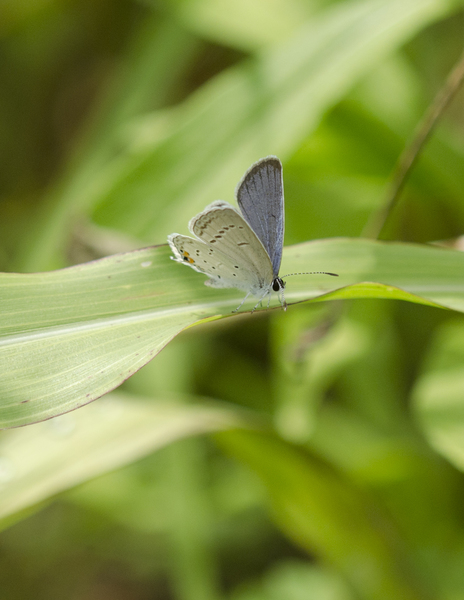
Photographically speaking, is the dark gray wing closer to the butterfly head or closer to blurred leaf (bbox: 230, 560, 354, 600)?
the butterfly head

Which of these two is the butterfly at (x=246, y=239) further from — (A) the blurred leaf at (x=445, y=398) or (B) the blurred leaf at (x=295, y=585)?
(B) the blurred leaf at (x=295, y=585)

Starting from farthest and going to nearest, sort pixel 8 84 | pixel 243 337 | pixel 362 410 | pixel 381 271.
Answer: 1. pixel 8 84
2. pixel 243 337
3. pixel 362 410
4. pixel 381 271

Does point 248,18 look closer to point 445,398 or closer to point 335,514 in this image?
point 445,398

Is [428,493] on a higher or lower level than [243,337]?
lower

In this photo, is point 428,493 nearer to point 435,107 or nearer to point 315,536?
point 315,536

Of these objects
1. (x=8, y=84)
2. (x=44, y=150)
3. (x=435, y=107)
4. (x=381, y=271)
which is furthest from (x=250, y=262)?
(x=8, y=84)

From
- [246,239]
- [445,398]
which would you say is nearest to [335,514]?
[445,398]
